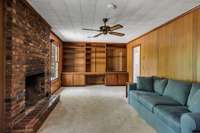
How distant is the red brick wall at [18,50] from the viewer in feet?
9.32

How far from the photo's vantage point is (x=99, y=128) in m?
3.35

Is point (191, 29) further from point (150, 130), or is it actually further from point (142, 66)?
point (142, 66)

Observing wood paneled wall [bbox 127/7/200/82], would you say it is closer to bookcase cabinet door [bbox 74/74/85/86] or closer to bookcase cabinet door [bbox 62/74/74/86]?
bookcase cabinet door [bbox 74/74/85/86]

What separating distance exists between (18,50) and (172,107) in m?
3.08

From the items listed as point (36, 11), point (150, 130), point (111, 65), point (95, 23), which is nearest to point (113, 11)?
point (95, 23)

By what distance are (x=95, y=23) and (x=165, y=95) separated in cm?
284

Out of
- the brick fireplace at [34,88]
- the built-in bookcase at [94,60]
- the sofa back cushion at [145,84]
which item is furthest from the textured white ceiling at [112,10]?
the built-in bookcase at [94,60]

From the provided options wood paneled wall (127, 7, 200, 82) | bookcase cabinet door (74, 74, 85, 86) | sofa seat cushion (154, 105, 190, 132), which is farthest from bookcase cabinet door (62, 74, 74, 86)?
sofa seat cushion (154, 105, 190, 132)

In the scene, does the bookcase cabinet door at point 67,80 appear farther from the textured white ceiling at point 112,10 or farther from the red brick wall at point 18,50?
the red brick wall at point 18,50

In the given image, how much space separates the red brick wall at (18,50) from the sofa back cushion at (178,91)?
321 centimetres

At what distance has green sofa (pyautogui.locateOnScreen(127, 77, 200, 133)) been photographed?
2.25 meters

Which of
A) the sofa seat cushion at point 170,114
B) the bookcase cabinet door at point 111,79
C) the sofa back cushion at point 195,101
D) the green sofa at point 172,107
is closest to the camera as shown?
the green sofa at point 172,107

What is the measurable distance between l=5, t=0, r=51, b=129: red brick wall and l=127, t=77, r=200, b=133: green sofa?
259 centimetres

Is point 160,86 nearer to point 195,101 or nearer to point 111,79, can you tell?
point 195,101
